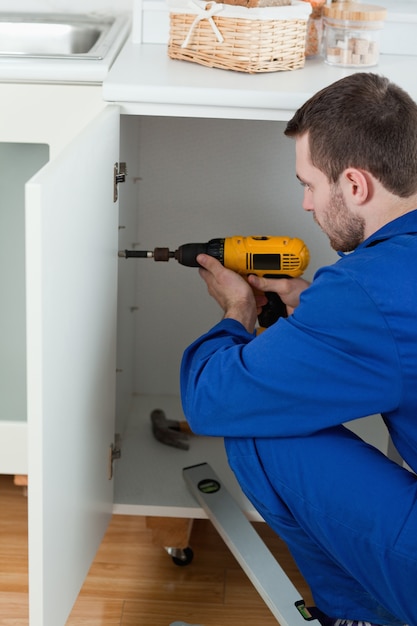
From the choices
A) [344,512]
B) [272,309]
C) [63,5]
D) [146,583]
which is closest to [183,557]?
[146,583]

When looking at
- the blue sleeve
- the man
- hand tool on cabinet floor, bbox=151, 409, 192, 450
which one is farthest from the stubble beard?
hand tool on cabinet floor, bbox=151, 409, 192, 450

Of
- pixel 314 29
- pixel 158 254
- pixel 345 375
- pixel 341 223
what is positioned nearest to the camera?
pixel 345 375

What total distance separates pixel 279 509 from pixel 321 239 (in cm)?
87

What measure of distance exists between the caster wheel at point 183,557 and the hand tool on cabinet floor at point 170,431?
0.67 feet

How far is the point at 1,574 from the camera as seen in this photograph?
1594 mm

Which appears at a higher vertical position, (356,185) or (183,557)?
(356,185)

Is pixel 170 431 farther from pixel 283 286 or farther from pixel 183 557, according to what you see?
pixel 283 286

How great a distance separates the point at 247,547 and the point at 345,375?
0.51 metres

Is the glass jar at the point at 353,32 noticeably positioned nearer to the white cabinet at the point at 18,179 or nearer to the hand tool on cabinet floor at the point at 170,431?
the white cabinet at the point at 18,179

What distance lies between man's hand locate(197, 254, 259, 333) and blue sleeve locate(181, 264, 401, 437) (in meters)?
0.16

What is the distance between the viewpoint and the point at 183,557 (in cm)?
165

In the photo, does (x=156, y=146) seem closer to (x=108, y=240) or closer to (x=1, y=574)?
(x=108, y=240)

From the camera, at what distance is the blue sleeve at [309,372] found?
100 centimetres

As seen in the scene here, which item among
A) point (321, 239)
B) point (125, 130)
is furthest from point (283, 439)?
point (321, 239)
